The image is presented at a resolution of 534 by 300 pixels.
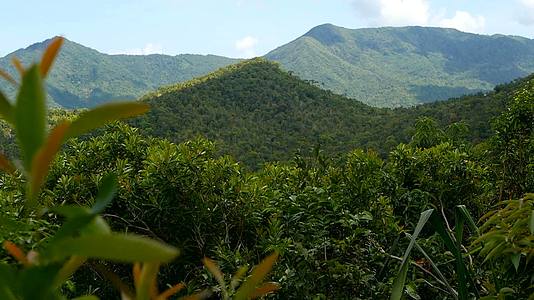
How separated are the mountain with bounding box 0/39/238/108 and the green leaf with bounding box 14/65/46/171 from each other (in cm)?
10469

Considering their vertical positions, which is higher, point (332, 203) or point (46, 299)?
point (46, 299)

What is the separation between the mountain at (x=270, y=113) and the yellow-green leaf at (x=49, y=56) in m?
24.6

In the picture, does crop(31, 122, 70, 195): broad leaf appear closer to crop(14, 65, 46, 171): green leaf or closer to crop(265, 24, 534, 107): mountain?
crop(14, 65, 46, 171): green leaf

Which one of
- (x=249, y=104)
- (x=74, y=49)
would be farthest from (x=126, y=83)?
(x=249, y=104)

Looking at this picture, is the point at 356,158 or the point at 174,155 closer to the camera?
the point at 174,155

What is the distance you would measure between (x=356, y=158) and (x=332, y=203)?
46 cm

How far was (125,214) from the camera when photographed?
110 inches

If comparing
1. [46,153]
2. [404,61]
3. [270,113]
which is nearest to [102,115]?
[46,153]

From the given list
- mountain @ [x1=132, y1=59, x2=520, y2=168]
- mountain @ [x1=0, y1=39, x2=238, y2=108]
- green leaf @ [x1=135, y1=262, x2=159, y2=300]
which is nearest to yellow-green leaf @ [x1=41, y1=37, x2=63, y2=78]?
green leaf @ [x1=135, y1=262, x2=159, y2=300]

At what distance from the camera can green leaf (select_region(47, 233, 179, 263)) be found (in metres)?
0.21

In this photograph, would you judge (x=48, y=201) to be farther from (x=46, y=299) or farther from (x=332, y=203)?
(x=46, y=299)

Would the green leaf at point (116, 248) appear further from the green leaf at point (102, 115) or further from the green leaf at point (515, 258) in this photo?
the green leaf at point (515, 258)

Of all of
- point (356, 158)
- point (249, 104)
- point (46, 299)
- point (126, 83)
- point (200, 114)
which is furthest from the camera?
point (126, 83)

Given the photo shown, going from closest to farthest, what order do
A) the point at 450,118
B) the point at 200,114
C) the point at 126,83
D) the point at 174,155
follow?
1. the point at 174,155
2. the point at 450,118
3. the point at 200,114
4. the point at 126,83
